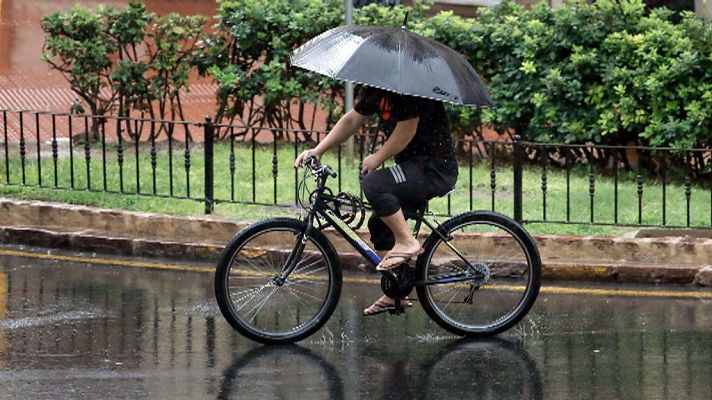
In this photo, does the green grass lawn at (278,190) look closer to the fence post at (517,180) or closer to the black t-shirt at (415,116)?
the fence post at (517,180)

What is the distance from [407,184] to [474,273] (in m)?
0.75

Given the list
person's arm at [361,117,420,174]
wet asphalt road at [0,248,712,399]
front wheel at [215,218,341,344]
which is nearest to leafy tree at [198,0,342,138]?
wet asphalt road at [0,248,712,399]

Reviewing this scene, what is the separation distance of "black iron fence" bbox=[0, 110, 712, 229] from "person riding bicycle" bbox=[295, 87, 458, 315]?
2.84 metres

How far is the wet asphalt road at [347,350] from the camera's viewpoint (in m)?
7.66

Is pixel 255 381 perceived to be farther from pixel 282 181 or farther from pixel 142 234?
pixel 282 181

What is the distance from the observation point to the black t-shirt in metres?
8.62

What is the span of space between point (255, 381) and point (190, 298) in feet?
7.50

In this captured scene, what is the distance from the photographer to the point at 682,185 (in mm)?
14055

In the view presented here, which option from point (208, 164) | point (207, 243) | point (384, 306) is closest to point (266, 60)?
point (208, 164)

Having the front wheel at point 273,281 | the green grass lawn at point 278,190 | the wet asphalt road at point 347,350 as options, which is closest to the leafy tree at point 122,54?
the green grass lawn at point 278,190

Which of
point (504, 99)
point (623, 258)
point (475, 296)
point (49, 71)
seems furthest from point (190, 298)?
point (49, 71)

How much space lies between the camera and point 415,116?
8.59 metres

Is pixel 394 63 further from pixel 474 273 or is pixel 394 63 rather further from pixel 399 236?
pixel 474 273

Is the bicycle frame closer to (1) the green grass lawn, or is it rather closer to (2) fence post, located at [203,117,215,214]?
(1) the green grass lawn
